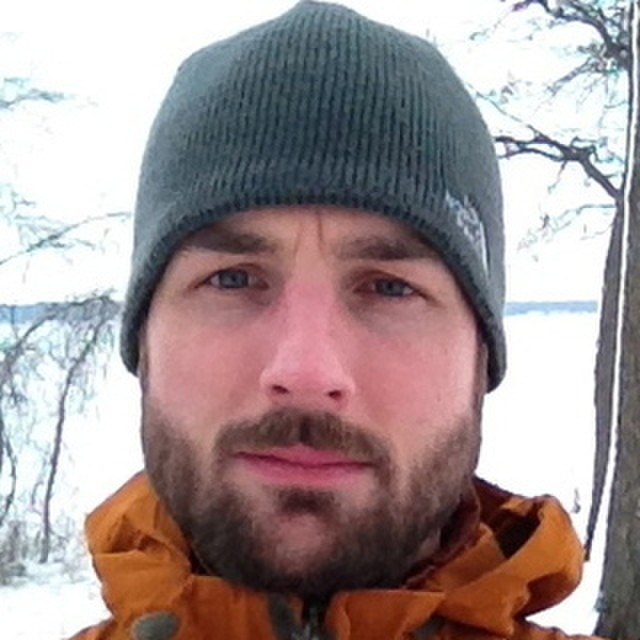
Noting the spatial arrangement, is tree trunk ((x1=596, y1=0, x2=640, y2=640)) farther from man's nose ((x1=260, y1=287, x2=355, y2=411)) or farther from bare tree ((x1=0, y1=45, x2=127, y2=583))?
bare tree ((x1=0, y1=45, x2=127, y2=583))

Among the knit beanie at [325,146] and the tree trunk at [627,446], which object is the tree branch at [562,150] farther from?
the knit beanie at [325,146]

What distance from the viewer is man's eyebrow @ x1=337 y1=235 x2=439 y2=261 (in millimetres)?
1125

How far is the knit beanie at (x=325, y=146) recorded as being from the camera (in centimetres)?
113

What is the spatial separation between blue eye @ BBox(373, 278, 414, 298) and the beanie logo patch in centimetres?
8

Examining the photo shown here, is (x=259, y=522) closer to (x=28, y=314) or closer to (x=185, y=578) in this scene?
(x=185, y=578)

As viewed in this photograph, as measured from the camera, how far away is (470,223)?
1.19 metres

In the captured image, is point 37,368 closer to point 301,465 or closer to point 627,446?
point 627,446

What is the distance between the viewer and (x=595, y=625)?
2285 millimetres

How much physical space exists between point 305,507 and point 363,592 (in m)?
0.11

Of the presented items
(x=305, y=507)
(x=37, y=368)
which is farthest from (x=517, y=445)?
(x=305, y=507)

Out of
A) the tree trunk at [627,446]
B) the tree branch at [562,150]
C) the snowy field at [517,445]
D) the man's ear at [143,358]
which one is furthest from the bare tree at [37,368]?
the man's ear at [143,358]

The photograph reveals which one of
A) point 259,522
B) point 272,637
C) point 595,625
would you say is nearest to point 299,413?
point 259,522

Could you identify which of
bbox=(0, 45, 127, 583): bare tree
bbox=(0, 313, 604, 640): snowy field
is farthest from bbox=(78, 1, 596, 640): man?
bbox=(0, 45, 127, 583): bare tree

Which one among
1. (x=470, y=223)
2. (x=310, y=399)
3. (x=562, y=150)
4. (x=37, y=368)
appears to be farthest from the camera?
(x=562, y=150)
